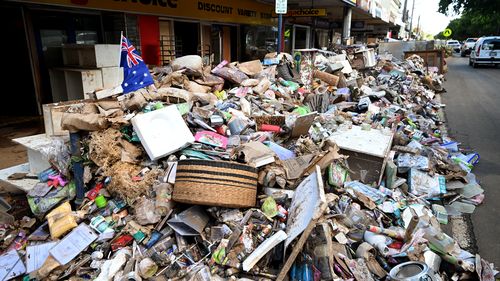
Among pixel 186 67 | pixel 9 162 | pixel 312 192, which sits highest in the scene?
pixel 186 67

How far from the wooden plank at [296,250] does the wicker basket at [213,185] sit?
71 cm

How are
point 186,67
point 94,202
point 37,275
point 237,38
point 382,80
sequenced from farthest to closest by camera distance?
point 237,38
point 382,80
point 186,67
point 94,202
point 37,275

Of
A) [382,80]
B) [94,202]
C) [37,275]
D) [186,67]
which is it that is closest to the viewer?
[37,275]

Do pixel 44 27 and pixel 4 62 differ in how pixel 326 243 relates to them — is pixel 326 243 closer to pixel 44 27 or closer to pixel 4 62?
pixel 44 27

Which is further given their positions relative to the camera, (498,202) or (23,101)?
(23,101)

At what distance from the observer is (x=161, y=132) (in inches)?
143

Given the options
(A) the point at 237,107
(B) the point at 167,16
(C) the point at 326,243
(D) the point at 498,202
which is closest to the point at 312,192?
(C) the point at 326,243

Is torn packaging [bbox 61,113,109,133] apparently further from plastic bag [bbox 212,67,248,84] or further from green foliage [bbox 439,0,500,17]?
green foliage [bbox 439,0,500,17]

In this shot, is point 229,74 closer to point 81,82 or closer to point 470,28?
point 81,82

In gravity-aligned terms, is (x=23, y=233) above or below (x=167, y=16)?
below

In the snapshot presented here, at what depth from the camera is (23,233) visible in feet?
12.0

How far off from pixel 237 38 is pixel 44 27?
8.03 m

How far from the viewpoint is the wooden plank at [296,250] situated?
8.23 ft

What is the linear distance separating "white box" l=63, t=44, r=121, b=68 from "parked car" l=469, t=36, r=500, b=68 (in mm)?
21912
